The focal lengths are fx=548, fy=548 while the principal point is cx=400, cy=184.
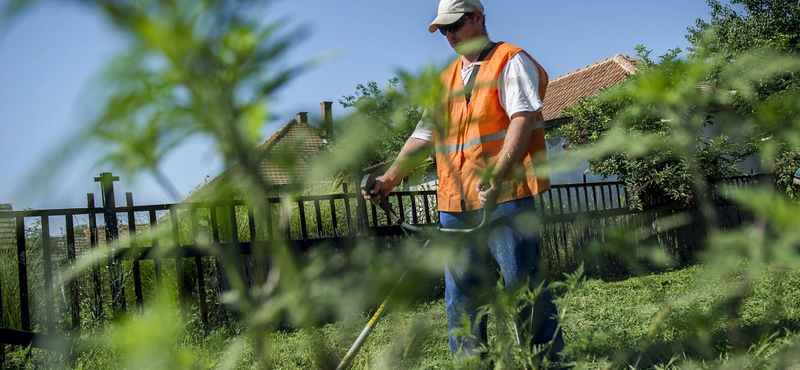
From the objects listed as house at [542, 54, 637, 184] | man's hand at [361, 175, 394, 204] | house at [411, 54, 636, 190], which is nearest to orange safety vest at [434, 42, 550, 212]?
man's hand at [361, 175, 394, 204]

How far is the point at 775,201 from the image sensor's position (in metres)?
0.60

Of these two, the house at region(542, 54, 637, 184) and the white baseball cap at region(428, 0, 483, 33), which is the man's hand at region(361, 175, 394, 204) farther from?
the house at region(542, 54, 637, 184)

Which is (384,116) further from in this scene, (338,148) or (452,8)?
(452,8)

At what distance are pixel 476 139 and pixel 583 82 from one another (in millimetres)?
19771

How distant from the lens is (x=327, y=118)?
20.5 inches

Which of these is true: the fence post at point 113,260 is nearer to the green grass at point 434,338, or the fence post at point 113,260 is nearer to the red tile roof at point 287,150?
the green grass at point 434,338

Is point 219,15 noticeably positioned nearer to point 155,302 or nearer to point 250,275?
point 155,302

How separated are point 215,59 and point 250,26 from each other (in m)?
0.04

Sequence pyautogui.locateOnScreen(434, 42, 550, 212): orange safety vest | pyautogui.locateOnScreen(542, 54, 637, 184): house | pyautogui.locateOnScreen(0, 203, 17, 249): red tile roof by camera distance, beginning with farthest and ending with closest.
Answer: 1. pyautogui.locateOnScreen(542, 54, 637, 184): house
2. pyautogui.locateOnScreen(0, 203, 17, 249): red tile roof
3. pyautogui.locateOnScreen(434, 42, 550, 212): orange safety vest

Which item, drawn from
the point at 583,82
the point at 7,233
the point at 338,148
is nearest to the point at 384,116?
the point at 338,148

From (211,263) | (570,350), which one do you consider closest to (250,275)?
(211,263)

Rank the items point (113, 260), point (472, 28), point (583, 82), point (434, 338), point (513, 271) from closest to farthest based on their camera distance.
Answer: point (434, 338) < point (472, 28) < point (513, 271) < point (113, 260) < point (583, 82)

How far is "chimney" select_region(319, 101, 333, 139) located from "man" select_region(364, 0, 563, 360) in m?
0.25

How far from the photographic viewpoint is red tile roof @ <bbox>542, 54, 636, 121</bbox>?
714 inches
